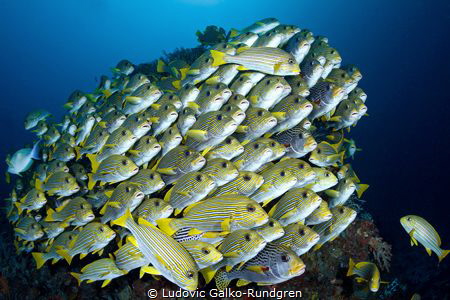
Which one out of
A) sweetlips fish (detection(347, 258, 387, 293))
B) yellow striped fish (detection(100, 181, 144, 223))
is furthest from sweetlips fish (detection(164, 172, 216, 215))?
sweetlips fish (detection(347, 258, 387, 293))

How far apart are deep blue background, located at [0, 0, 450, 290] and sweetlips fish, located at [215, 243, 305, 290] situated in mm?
16203

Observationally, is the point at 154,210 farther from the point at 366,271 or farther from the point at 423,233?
the point at 423,233

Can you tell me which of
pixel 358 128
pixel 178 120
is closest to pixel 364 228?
pixel 178 120

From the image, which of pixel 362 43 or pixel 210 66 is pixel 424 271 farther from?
pixel 362 43

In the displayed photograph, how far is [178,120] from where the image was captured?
4.59m

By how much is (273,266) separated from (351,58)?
100 metres

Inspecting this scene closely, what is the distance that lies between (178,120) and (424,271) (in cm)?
1600

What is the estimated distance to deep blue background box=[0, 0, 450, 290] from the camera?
32312 mm

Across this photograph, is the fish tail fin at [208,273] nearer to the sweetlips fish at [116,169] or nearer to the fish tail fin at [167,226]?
the fish tail fin at [167,226]

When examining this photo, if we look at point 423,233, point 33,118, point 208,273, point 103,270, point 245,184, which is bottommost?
point 423,233

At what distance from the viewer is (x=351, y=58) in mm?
91188

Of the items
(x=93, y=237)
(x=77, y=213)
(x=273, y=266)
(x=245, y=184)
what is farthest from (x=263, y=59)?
(x=77, y=213)

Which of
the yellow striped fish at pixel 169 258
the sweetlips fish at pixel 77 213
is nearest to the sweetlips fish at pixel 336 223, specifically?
the yellow striped fish at pixel 169 258

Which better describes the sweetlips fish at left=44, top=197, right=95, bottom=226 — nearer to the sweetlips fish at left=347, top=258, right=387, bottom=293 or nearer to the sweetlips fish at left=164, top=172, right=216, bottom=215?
the sweetlips fish at left=164, top=172, right=216, bottom=215
